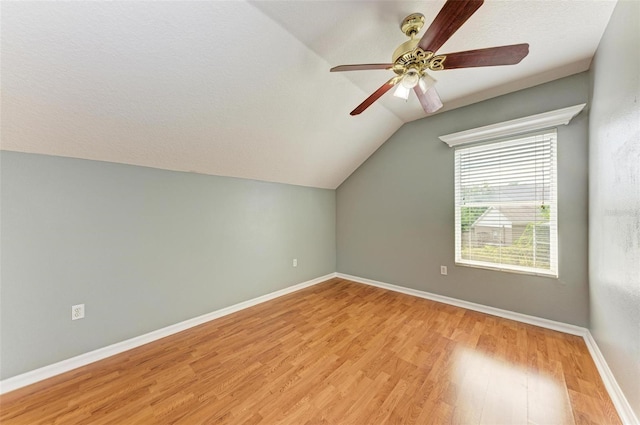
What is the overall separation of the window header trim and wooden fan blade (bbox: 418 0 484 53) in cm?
176

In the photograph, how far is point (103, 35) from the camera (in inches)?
49.5

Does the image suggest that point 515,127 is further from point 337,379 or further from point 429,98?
point 337,379

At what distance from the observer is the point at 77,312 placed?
1.81 meters

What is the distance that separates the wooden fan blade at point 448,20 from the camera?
98 cm

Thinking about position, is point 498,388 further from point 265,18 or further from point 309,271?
point 265,18

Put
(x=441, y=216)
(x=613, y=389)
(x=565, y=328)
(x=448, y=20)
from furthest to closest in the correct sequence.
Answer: (x=441, y=216) < (x=565, y=328) < (x=613, y=389) < (x=448, y=20)

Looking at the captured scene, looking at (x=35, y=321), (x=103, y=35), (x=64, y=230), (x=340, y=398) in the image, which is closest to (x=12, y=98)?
(x=103, y=35)

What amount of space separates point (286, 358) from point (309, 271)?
192cm

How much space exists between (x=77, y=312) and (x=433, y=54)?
324cm

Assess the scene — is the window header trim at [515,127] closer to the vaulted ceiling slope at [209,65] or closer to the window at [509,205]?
the window at [509,205]

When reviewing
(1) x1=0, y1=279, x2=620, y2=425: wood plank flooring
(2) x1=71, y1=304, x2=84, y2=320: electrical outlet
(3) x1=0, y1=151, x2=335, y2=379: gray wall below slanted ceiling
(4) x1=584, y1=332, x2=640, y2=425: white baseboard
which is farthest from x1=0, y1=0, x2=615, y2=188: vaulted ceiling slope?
(4) x1=584, y1=332, x2=640, y2=425: white baseboard

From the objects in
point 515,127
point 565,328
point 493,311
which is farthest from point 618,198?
point 493,311

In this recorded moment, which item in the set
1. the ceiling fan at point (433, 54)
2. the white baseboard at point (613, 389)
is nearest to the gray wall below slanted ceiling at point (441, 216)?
→ the white baseboard at point (613, 389)

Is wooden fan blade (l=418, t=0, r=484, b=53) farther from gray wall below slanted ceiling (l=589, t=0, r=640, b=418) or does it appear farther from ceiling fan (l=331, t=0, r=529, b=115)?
gray wall below slanted ceiling (l=589, t=0, r=640, b=418)
